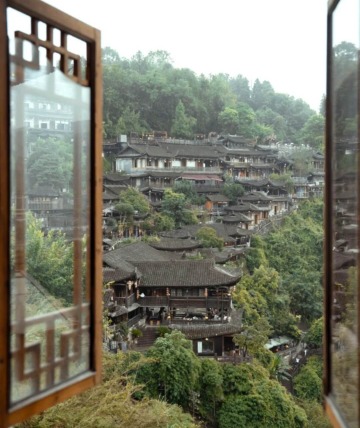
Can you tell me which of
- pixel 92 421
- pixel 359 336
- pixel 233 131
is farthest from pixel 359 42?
pixel 233 131

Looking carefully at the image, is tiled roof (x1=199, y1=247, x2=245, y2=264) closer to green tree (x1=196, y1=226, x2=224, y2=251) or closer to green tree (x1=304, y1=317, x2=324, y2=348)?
green tree (x1=196, y1=226, x2=224, y2=251)

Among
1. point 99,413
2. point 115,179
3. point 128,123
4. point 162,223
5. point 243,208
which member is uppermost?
point 128,123

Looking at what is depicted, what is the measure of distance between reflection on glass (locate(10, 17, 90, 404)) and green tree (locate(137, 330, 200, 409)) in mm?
4534

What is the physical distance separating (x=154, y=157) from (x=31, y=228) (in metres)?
15.6

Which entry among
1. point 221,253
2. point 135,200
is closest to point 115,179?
point 135,200

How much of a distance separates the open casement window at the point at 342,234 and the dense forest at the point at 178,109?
18249 millimetres

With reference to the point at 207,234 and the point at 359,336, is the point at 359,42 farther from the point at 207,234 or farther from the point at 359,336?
the point at 207,234

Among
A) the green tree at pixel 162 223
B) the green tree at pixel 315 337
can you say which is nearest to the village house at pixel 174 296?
the green tree at pixel 315 337

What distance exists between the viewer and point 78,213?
3.69 feet

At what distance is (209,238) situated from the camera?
12.8m

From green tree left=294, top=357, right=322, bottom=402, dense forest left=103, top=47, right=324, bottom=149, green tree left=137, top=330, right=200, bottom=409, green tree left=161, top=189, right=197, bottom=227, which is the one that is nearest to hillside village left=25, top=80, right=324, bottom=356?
green tree left=161, top=189, right=197, bottom=227

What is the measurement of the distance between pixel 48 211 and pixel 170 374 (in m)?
4.80

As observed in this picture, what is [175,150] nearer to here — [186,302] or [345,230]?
[186,302]

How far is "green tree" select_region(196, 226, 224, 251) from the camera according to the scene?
12.6m
